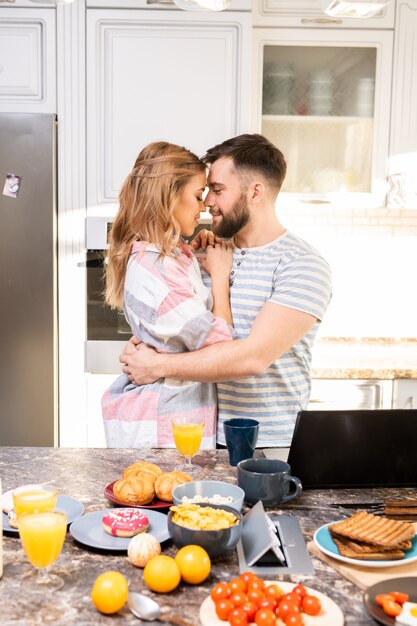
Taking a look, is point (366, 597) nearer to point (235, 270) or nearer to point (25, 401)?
point (235, 270)

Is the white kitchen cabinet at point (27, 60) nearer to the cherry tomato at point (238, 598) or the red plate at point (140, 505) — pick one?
the red plate at point (140, 505)

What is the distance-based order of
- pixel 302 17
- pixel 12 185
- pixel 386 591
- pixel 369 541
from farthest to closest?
pixel 302 17, pixel 12 185, pixel 369 541, pixel 386 591

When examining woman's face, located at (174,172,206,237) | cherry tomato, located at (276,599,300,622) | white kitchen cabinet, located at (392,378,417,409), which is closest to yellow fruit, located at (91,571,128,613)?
cherry tomato, located at (276,599,300,622)

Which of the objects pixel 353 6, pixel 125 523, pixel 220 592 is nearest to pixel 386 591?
pixel 220 592

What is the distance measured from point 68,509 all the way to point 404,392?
1.99m

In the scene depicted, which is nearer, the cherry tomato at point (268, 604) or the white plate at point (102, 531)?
Answer: the cherry tomato at point (268, 604)

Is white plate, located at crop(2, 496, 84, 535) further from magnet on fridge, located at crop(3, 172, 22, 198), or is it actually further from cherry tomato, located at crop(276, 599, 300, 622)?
magnet on fridge, located at crop(3, 172, 22, 198)

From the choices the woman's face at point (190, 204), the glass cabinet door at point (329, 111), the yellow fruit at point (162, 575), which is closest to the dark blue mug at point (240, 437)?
the yellow fruit at point (162, 575)

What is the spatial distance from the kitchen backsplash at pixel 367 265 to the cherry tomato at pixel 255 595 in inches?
105

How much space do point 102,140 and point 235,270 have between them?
3.87ft

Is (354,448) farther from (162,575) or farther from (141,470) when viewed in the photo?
(162,575)

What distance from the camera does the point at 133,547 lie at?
1156 millimetres

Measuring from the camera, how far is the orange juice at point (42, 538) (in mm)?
1078

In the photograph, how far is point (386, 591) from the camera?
3.44ft
